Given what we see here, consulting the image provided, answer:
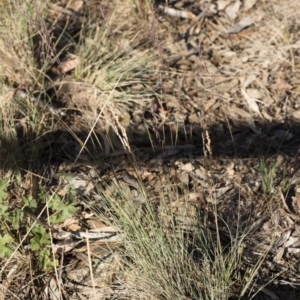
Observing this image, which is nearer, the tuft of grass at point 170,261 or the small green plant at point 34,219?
the tuft of grass at point 170,261

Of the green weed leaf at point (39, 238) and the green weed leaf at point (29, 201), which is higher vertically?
the green weed leaf at point (29, 201)

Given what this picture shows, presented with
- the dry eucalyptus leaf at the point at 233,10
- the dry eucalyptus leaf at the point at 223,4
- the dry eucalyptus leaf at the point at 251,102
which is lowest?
the dry eucalyptus leaf at the point at 251,102

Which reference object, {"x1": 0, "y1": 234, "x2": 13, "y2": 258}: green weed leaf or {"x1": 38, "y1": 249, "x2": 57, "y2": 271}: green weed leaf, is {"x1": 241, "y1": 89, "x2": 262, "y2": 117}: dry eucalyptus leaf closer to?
{"x1": 38, "y1": 249, "x2": 57, "y2": 271}: green weed leaf

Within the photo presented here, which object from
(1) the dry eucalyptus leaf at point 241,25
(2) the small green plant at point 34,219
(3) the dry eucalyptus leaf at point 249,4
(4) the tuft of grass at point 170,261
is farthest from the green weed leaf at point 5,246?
(3) the dry eucalyptus leaf at point 249,4

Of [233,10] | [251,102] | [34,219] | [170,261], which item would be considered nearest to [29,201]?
[34,219]

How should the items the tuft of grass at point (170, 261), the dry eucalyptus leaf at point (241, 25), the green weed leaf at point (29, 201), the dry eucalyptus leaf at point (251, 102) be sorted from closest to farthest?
1. the tuft of grass at point (170, 261)
2. the green weed leaf at point (29, 201)
3. the dry eucalyptus leaf at point (251, 102)
4. the dry eucalyptus leaf at point (241, 25)

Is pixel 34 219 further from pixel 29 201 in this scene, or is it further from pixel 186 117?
pixel 186 117

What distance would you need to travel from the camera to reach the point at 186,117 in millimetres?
3828

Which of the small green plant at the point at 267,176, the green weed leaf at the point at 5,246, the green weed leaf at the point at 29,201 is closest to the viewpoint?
the green weed leaf at the point at 5,246

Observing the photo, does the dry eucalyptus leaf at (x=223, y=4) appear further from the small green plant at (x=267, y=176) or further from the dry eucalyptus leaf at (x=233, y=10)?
the small green plant at (x=267, y=176)

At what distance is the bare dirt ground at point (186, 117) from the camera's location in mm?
3084

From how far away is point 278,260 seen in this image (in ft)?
9.99

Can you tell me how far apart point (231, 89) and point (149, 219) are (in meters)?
1.51

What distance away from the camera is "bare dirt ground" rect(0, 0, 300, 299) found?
10.1 feet
